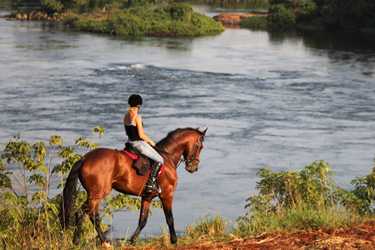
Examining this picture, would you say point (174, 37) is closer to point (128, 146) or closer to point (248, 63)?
point (248, 63)

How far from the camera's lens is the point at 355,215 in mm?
10133

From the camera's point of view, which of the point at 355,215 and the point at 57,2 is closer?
the point at 355,215

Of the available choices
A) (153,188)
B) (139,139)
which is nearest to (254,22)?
(153,188)

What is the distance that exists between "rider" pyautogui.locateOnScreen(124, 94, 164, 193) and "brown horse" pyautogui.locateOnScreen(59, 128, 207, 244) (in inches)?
5.5

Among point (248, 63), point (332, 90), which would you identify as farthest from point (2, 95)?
point (248, 63)

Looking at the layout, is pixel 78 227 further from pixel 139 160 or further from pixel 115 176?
pixel 139 160

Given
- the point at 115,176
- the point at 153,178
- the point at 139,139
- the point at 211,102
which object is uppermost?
the point at 139,139

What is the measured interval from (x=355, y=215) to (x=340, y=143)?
38.1ft

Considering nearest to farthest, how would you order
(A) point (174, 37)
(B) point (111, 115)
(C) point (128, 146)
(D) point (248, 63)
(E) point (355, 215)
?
(C) point (128, 146) → (E) point (355, 215) → (B) point (111, 115) → (D) point (248, 63) → (A) point (174, 37)

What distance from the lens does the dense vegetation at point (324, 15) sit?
71.3 m

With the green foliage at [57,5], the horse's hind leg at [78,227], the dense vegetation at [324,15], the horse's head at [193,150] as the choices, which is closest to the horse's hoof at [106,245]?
the horse's hind leg at [78,227]

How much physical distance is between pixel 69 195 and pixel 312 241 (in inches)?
134

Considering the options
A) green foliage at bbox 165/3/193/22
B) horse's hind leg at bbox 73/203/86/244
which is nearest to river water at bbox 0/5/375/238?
horse's hind leg at bbox 73/203/86/244

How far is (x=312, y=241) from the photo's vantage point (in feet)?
27.8
